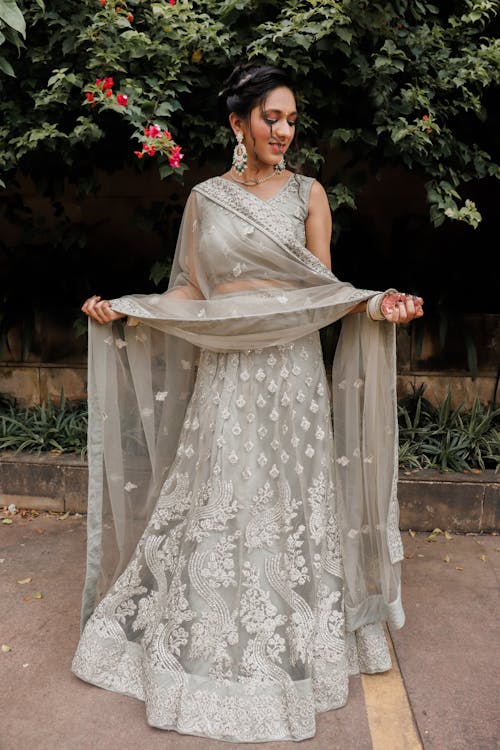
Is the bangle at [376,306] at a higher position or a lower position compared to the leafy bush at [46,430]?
higher

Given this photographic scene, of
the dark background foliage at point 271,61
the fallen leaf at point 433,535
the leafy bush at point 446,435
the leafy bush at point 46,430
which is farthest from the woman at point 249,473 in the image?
the leafy bush at point 46,430

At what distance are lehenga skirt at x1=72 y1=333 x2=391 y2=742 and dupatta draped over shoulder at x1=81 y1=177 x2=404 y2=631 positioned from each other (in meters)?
0.10

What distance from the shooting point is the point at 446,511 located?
3615mm

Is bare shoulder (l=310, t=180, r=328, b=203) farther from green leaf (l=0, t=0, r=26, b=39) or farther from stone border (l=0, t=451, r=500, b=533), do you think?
stone border (l=0, t=451, r=500, b=533)

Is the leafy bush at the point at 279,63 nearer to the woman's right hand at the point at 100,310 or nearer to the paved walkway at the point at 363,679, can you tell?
the woman's right hand at the point at 100,310

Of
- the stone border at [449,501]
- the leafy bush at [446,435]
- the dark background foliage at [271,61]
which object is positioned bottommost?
the stone border at [449,501]

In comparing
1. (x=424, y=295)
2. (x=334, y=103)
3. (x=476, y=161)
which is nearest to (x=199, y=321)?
(x=334, y=103)

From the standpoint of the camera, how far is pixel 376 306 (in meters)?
2.07

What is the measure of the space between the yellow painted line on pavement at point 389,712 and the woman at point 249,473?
2.6 inches

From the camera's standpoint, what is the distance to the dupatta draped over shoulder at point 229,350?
83.4 inches

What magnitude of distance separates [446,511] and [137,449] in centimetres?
199

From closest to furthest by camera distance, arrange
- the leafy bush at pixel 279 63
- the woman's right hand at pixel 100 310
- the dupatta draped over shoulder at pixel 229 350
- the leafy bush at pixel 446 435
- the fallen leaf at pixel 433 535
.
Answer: the dupatta draped over shoulder at pixel 229 350 < the woman's right hand at pixel 100 310 < the leafy bush at pixel 279 63 < the fallen leaf at pixel 433 535 < the leafy bush at pixel 446 435

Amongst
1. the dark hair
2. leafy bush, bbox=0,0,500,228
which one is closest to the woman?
the dark hair

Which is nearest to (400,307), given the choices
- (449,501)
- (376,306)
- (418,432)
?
(376,306)
